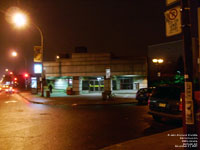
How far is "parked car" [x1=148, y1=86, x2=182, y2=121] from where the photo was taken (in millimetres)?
8719

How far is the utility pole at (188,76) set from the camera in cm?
428

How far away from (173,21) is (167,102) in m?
5.10

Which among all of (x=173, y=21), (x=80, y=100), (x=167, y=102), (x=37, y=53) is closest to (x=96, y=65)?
(x=37, y=53)

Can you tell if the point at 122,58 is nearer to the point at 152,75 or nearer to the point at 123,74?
the point at 123,74

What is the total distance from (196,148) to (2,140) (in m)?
6.04

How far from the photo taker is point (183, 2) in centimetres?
446

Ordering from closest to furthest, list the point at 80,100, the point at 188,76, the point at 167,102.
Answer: the point at 188,76 < the point at 167,102 < the point at 80,100

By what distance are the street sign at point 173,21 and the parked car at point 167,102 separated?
4.52 metres

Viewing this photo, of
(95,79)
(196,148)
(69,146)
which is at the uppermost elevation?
(95,79)

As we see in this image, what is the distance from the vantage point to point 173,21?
480cm

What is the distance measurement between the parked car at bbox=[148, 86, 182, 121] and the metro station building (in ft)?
66.3

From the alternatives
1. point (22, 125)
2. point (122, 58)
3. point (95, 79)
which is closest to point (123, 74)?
point (122, 58)

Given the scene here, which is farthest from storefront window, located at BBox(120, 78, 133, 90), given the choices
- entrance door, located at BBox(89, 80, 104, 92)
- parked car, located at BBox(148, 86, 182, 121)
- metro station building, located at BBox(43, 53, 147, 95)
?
parked car, located at BBox(148, 86, 182, 121)

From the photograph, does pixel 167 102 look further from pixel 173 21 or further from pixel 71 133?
pixel 173 21
